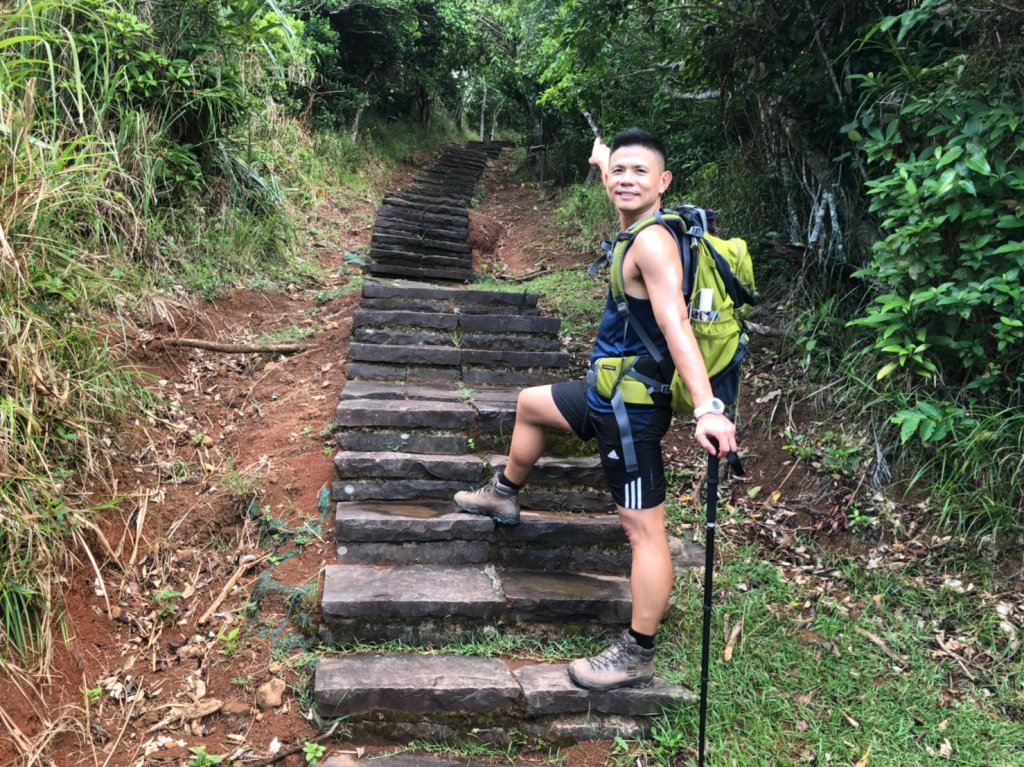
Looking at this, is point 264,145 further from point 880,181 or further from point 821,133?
point 880,181

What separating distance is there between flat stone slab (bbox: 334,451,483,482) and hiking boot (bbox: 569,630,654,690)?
1.27 meters

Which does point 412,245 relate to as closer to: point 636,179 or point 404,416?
point 404,416

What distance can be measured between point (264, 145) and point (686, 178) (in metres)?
4.48

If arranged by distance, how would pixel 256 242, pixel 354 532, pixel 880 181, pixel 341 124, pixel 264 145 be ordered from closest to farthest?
pixel 354 532 → pixel 880 181 → pixel 256 242 → pixel 264 145 → pixel 341 124

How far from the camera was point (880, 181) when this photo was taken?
137 inches

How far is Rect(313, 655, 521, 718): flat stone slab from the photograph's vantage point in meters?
2.52

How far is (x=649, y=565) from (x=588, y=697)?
1.97ft

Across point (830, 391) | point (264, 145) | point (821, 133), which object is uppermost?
point (264, 145)

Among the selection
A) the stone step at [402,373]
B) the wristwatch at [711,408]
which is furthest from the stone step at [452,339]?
the wristwatch at [711,408]

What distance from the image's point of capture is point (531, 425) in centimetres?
298

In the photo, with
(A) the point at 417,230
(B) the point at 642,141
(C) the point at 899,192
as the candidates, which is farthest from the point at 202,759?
(A) the point at 417,230

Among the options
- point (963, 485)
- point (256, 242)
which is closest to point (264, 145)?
point (256, 242)

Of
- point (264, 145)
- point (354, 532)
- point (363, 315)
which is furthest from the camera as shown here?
point (264, 145)

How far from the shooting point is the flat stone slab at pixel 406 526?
319cm
